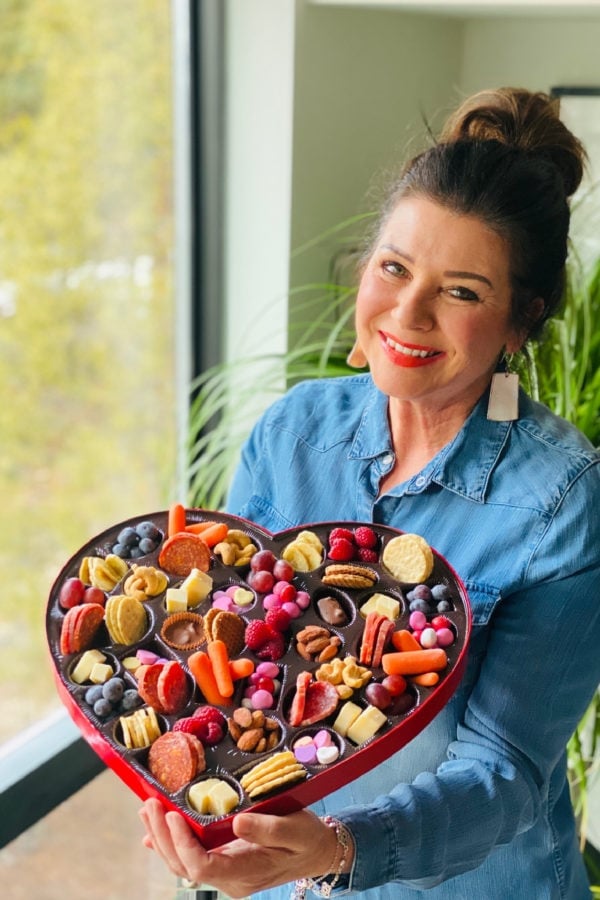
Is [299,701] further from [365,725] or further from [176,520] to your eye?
[176,520]

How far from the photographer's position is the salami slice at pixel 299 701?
901mm

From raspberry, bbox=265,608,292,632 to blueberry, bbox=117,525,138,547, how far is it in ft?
0.56

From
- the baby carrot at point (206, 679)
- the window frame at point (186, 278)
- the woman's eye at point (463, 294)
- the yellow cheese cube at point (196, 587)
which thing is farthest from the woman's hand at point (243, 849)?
the window frame at point (186, 278)

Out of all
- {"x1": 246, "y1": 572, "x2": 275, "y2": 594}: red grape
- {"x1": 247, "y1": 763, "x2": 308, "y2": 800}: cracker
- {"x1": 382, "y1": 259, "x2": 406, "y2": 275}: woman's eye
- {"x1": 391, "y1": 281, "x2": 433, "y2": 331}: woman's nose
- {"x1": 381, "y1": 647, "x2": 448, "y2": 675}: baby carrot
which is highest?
{"x1": 382, "y1": 259, "x2": 406, "y2": 275}: woman's eye

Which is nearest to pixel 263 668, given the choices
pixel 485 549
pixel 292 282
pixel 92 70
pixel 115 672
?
pixel 115 672

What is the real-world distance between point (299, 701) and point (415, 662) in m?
0.11

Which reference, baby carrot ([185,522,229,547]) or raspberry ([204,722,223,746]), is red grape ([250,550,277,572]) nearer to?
baby carrot ([185,522,229,547])

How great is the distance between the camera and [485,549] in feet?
3.59

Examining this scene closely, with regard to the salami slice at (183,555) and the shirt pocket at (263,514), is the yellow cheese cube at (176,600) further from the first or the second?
the shirt pocket at (263,514)

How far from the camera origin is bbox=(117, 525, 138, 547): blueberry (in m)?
1.05

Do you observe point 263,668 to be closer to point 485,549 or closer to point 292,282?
point 485,549

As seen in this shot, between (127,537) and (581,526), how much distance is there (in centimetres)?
47

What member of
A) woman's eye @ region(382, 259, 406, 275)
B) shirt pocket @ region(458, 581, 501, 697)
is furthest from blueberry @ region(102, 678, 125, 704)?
woman's eye @ region(382, 259, 406, 275)

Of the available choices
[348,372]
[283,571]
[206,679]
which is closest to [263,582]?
[283,571]
